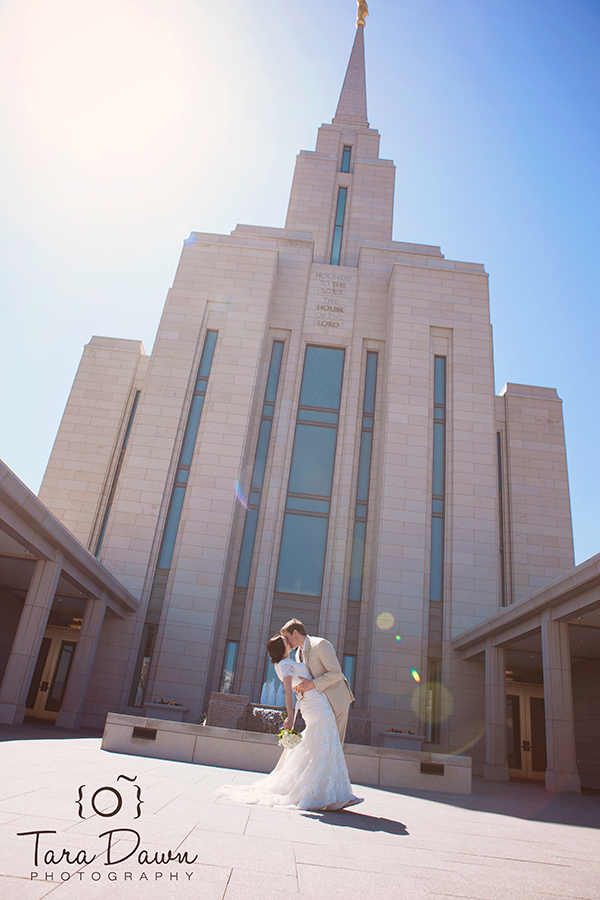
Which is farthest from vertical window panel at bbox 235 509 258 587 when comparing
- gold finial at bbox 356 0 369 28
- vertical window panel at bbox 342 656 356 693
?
gold finial at bbox 356 0 369 28

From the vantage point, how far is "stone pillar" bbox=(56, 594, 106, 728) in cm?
1725

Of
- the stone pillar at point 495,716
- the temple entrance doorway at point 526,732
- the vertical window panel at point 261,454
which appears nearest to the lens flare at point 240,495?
the vertical window panel at point 261,454

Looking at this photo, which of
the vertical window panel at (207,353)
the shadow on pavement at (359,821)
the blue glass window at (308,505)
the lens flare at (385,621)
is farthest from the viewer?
the vertical window panel at (207,353)

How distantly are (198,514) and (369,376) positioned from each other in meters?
9.88

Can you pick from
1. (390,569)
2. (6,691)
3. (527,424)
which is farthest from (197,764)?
(527,424)

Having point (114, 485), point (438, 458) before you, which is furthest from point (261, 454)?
point (114, 485)

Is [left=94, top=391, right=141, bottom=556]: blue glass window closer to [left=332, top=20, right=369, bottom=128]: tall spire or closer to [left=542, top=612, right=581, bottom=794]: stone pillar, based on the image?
[left=542, top=612, right=581, bottom=794]: stone pillar

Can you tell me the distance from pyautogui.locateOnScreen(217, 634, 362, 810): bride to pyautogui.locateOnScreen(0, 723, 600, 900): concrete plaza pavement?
0.28 meters

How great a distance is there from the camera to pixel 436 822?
5930 millimetres

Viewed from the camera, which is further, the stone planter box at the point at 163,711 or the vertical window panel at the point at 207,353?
the vertical window panel at the point at 207,353

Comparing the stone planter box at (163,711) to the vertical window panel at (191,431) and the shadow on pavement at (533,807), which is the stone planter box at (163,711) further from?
the shadow on pavement at (533,807)

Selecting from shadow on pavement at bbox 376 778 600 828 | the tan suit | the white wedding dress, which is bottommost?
shadow on pavement at bbox 376 778 600 828

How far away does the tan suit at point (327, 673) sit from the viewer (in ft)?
20.2

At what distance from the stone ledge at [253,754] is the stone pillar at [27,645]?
489cm
